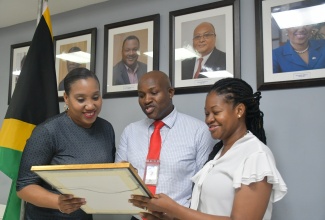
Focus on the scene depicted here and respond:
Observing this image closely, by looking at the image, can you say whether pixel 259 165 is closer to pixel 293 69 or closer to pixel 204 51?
pixel 293 69

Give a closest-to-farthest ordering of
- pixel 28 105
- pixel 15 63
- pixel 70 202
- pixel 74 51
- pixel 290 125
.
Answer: pixel 70 202, pixel 290 125, pixel 28 105, pixel 74 51, pixel 15 63

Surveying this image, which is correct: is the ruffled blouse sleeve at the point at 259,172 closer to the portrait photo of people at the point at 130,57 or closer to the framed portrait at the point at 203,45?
the framed portrait at the point at 203,45

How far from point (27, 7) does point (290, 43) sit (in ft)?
6.82

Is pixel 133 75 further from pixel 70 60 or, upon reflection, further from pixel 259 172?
pixel 259 172

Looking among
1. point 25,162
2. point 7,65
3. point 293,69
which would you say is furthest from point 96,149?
point 7,65

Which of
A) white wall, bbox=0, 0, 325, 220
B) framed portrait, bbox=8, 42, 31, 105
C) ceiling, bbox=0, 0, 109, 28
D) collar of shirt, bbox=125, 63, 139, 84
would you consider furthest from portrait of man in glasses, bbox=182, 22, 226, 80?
framed portrait, bbox=8, 42, 31, 105

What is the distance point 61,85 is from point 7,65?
0.76 m

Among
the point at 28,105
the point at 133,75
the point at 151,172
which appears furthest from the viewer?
the point at 133,75

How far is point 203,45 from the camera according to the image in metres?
2.07

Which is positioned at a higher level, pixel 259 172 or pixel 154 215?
pixel 259 172

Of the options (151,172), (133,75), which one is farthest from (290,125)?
(133,75)

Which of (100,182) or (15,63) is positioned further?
(15,63)

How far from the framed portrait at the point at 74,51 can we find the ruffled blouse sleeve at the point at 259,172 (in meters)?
1.70

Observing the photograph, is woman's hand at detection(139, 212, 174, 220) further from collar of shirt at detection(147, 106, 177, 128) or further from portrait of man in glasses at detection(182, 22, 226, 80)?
portrait of man in glasses at detection(182, 22, 226, 80)
